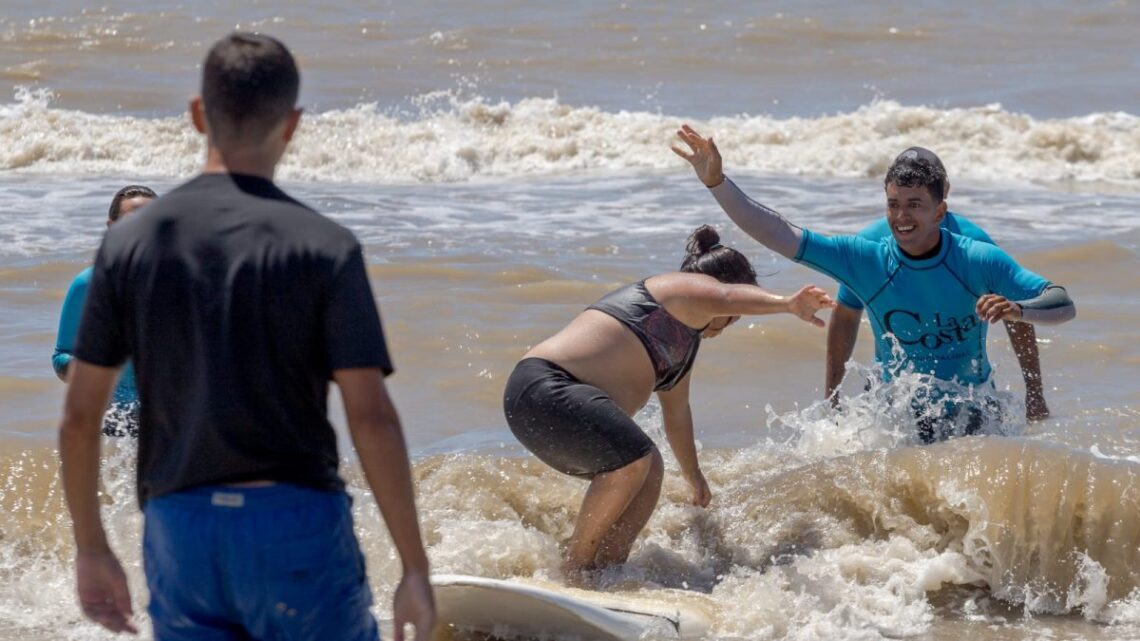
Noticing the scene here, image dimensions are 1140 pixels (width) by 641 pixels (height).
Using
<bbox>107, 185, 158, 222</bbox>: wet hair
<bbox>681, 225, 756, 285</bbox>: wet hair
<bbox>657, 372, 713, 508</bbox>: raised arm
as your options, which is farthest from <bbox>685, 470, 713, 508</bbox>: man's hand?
<bbox>107, 185, 158, 222</bbox>: wet hair

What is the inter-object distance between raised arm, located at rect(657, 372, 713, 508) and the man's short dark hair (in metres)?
3.10

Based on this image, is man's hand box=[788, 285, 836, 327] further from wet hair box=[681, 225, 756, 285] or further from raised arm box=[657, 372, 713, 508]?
raised arm box=[657, 372, 713, 508]

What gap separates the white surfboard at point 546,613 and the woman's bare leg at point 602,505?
15.2 inches

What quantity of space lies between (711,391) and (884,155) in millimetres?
9234

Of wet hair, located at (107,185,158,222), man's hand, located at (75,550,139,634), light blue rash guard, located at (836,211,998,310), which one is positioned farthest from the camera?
light blue rash guard, located at (836,211,998,310)

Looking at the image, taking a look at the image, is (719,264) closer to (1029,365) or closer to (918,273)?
(918,273)

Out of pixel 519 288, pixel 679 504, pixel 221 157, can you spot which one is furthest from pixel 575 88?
pixel 221 157

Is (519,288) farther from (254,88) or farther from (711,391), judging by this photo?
(254,88)

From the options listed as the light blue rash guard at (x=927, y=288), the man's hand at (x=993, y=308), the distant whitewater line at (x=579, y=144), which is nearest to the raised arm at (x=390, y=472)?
the man's hand at (x=993, y=308)

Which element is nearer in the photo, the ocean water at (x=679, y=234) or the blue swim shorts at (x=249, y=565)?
the blue swim shorts at (x=249, y=565)

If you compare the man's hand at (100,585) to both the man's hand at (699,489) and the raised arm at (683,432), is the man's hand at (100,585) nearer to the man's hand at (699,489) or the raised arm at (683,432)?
the raised arm at (683,432)

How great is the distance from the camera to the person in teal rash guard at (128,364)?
536 cm

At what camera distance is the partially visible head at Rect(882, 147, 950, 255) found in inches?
230

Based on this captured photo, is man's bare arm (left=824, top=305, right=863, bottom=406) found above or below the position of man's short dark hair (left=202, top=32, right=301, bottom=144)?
below
